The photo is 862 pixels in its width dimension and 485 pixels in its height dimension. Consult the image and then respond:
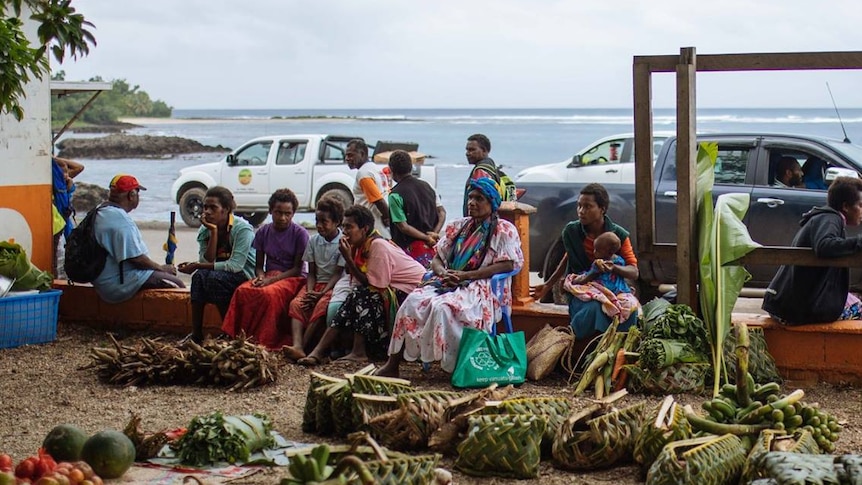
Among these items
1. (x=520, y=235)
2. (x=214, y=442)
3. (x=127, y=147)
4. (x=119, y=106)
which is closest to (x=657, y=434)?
(x=214, y=442)

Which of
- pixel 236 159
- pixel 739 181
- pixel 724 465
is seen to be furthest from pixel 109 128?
pixel 724 465

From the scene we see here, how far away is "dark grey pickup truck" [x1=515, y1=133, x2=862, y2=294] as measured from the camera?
9883 millimetres

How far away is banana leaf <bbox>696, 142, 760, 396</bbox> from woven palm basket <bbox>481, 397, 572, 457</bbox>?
1614 millimetres

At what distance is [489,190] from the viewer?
24.9ft

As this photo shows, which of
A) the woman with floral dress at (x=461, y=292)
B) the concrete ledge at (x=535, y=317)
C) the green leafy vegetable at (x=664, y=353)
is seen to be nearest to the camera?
the green leafy vegetable at (x=664, y=353)

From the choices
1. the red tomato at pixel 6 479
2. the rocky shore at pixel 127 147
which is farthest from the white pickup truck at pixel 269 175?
the rocky shore at pixel 127 147

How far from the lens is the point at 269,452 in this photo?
5773mm

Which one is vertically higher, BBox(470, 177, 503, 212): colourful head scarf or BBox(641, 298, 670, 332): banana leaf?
BBox(470, 177, 503, 212): colourful head scarf

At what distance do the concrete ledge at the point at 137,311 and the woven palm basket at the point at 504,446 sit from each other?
13.3ft

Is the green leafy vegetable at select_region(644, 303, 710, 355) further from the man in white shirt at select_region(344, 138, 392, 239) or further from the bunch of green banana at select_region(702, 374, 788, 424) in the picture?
the man in white shirt at select_region(344, 138, 392, 239)

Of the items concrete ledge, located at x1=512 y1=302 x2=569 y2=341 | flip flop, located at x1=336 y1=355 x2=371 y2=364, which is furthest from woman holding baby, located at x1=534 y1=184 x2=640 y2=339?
flip flop, located at x1=336 y1=355 x2=371 y2=364

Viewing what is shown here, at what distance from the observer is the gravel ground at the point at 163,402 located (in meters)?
6.05

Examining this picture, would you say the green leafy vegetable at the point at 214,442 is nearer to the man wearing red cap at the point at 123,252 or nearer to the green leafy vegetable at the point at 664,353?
the green leafy vegetable at the point at 664,353

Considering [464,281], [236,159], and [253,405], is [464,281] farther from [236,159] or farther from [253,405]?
[236,159]
